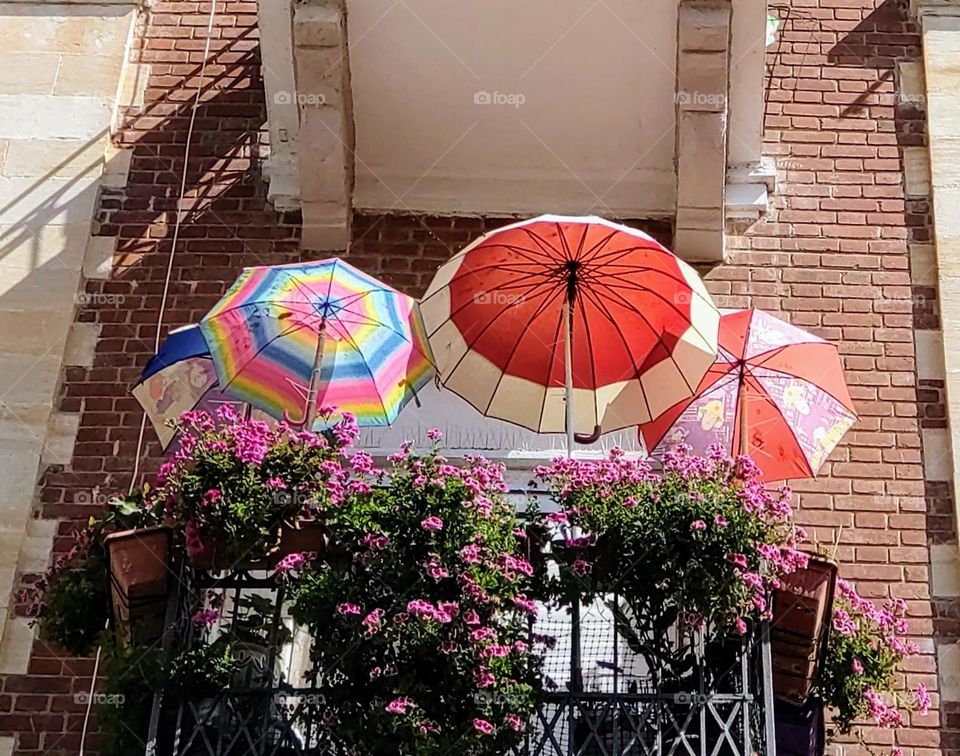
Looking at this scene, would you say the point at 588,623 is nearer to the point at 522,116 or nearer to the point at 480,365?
the point at 480,365

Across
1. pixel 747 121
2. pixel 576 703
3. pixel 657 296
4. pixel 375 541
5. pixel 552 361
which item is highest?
pixel 747 121

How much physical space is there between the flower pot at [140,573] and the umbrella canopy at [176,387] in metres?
1.46

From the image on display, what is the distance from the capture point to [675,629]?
5.05 metres

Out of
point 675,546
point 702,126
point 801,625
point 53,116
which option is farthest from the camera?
point 53,116

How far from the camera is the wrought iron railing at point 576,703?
4.75 m

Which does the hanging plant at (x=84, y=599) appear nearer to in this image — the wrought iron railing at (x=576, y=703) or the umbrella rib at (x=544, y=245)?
the wrought iron railing at (x=576, y=703)

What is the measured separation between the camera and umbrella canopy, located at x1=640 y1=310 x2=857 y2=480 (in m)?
6.41

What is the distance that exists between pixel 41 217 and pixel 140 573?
129 inches

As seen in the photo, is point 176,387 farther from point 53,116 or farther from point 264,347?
point 53,116

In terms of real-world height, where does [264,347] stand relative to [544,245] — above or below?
below

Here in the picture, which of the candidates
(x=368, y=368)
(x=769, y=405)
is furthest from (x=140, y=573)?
(x=769, y=405)

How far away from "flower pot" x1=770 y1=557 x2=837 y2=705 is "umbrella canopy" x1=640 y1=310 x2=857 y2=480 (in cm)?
134

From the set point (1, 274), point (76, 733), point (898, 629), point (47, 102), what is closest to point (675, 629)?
point (898, 629)

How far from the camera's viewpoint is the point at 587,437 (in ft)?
21.4
